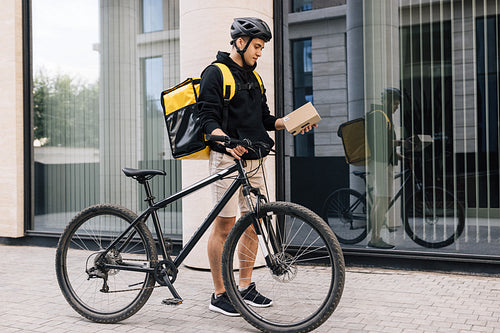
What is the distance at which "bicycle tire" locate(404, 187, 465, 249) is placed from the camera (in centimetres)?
570

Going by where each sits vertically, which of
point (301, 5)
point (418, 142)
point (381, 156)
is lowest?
point (381, 156)

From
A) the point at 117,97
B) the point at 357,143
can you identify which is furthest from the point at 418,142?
the point at 117,97

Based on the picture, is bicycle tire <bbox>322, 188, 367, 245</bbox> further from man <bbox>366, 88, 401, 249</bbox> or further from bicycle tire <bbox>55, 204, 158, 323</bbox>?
bicycle tire <bbox>55, 204, 158, 323</bbox>

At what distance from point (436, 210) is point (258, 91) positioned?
2.55 meters

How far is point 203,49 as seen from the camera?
5.88 m

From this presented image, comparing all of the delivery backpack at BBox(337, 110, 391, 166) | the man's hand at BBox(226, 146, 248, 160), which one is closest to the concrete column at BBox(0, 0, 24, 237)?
the delivery backpack at BBox(337, 110, 391, 166)

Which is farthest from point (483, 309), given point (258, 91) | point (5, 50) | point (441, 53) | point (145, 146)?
point (5, 50)

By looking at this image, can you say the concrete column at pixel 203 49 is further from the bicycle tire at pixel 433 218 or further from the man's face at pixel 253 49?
the man's face at pixel 253 49

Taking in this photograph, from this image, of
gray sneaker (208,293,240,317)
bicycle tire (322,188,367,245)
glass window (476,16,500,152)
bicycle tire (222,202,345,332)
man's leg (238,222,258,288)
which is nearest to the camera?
bicycle tire (222,202,345,332)

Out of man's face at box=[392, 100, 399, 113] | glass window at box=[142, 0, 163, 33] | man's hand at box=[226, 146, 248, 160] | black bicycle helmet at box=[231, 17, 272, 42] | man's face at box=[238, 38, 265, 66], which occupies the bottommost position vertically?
man's hand at box=[226, 146, 248, 160]

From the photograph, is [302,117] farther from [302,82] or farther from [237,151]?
[302,82]

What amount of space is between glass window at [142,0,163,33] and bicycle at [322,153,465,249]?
126 inches

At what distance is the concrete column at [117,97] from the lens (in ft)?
24.7

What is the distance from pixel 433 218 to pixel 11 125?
5.75 meters
